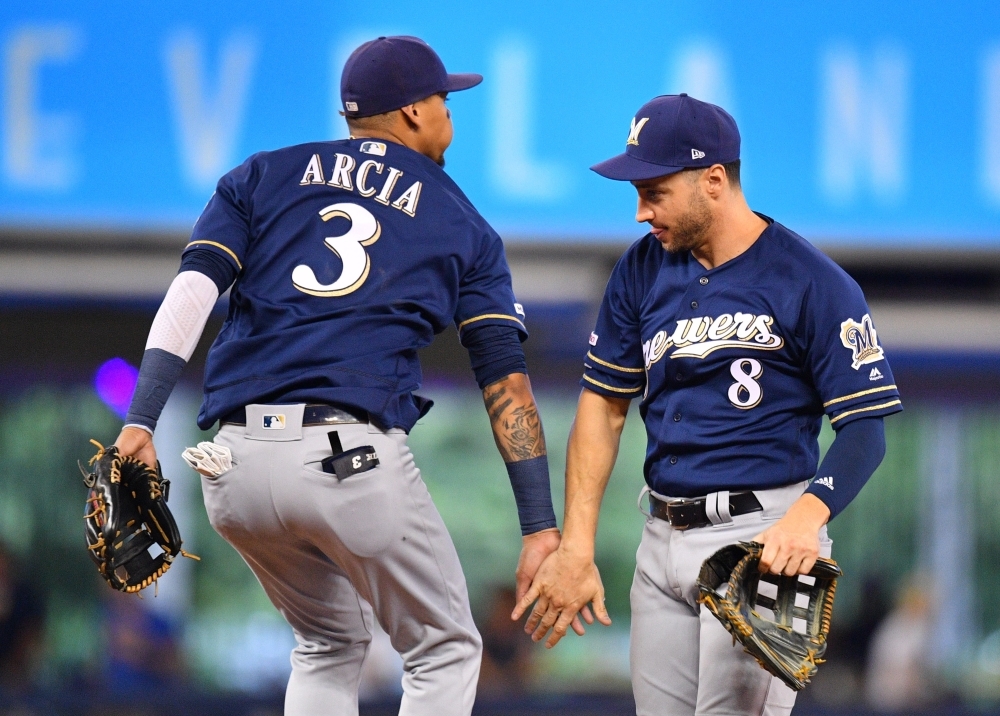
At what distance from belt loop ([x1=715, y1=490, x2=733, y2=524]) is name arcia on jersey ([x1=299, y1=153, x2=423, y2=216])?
40.6 inches

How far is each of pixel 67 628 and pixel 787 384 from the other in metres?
6.59

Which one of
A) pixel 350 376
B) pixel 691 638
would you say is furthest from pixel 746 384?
pixel 350 376

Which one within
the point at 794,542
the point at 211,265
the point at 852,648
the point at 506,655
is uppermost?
the point at 211,265

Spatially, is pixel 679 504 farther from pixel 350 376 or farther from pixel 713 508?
pixel 350 376

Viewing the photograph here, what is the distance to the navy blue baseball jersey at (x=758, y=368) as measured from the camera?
2.91 metres

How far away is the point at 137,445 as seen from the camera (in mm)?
2861

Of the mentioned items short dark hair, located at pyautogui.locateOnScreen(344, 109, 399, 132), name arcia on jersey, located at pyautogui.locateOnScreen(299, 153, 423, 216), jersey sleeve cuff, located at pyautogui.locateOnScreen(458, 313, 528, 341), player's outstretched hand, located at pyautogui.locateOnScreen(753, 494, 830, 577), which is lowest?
player's outstretched hand, located at pyautogui.locateOnScreen(753, 494, 830, 577)

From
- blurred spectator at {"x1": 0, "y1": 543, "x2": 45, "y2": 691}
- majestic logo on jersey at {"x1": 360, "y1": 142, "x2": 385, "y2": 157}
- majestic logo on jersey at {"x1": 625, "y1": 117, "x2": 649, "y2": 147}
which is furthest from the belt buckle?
blurred spectator at {"x1": 0, "y1": 543, "x2": 45, "y2": 691}

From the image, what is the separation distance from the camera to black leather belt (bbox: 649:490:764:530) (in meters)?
2.94

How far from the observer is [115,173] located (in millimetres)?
6637

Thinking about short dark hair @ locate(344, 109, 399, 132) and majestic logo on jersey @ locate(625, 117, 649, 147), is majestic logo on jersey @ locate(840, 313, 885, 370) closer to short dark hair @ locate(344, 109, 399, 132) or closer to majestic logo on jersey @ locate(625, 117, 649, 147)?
majestic logo on jersey @ locate(625, 117, 649, 147)

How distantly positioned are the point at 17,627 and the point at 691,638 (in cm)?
588

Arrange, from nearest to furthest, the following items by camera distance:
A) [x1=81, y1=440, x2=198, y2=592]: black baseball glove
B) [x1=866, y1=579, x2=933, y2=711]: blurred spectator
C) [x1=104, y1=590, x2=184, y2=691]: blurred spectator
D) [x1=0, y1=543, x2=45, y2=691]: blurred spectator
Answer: [x1=81, y1=440, x2=198, y2=592]: black baseball glove
[x1=0, y1=543, x2=45, y2=691]: blurred spectator
[x1=104, y1=590, x2=184, y2=691]: blurred spectator
[x1=866, y1=579, x2=933, y2=711]: blurred spectator

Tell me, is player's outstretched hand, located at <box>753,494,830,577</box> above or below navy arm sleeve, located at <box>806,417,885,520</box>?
below
